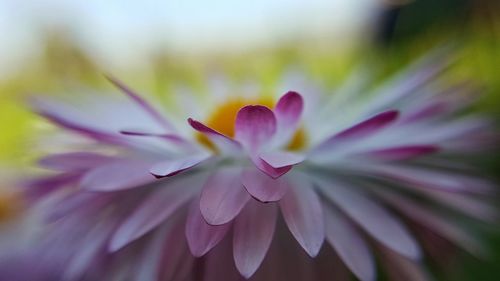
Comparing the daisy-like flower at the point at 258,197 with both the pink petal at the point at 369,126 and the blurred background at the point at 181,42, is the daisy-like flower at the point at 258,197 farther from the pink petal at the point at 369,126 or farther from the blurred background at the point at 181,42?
the blurred background at the point at 181,42

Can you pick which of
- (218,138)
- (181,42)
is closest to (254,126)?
(218,138)

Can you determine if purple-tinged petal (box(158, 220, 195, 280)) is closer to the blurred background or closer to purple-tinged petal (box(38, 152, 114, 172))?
purple-tinged petal (box(38, 152, 114, 172))

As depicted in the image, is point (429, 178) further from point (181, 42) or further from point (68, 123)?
point (181, 42)

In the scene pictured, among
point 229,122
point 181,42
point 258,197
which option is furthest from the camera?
point 181,42

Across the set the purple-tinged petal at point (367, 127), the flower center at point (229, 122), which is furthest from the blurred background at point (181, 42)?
the purple-tinged petal at point (367, 127)

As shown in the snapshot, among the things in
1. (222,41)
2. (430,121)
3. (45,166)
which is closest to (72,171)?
(45,166)

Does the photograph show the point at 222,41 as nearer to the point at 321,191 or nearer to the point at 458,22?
the point at 458,22

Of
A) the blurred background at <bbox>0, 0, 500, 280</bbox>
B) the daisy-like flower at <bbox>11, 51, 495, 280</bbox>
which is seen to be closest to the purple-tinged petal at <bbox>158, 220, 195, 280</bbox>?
the daisy-like flower at <bbox>11, 51, 495, 280</bbox>
